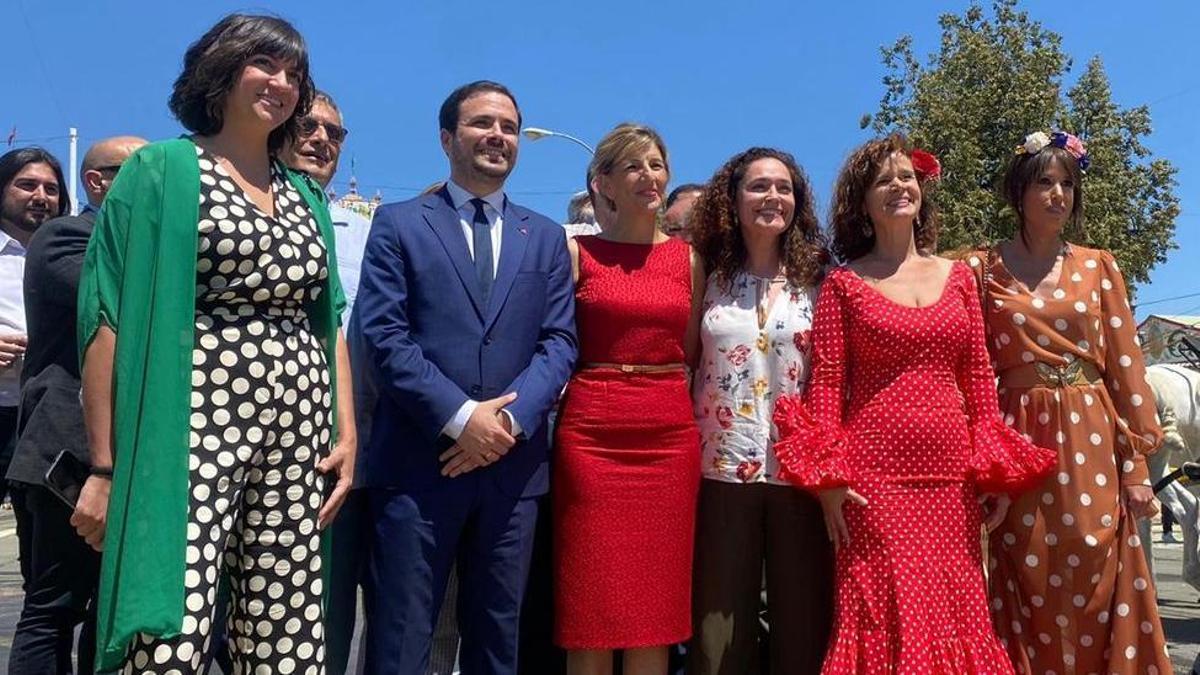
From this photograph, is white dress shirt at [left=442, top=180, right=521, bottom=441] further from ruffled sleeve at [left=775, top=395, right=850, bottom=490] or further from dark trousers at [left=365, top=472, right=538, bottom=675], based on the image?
ruffled sleeve at [left=775, top=395, right=850, bottom=490]

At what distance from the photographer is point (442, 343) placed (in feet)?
10.8

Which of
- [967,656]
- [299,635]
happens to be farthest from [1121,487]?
[299,635]

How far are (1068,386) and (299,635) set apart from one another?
2701mm

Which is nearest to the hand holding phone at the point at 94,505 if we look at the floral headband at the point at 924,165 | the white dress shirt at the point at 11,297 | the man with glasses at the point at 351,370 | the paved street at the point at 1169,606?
the man with glasses at the point at 351,370

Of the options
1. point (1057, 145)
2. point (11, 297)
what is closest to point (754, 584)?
point (1057, 145)

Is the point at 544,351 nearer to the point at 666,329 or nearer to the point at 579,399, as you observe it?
the point at 579,399

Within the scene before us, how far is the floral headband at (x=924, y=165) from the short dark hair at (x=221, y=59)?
2196 millimetres

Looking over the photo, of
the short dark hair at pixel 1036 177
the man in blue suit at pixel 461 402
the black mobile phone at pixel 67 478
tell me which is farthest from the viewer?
the short dark hair at pixel 1036 177

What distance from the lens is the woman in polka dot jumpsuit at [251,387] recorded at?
2.64 metres

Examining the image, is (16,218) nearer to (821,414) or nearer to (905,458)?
(821,414)

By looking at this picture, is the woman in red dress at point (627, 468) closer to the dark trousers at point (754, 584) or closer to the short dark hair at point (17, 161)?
the dark trousers at point (754, 584)

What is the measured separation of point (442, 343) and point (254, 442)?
29.8 inches

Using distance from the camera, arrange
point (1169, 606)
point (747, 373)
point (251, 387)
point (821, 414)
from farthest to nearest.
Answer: point (1169, 606) → point (747, 373) → point (821, 414) → point (251, 387)

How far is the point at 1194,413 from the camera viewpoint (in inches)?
334
